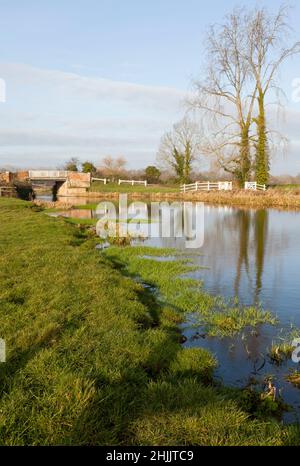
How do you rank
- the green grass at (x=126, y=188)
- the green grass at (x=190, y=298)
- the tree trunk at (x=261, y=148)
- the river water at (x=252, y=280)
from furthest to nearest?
the green grass at (x=126, y=188)
the tree trunk at (x=261, y=148)
the green grass at (x=190, y=298)
the river water at (x=252, y=280)

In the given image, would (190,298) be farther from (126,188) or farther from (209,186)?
(126,188)

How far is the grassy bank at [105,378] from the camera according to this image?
11.1 feet

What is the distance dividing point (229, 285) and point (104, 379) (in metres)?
6.22

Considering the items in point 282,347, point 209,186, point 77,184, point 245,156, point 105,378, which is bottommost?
point 282,347

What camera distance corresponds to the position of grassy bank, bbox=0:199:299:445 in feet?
11.1

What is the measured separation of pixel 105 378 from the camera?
14.0 feet

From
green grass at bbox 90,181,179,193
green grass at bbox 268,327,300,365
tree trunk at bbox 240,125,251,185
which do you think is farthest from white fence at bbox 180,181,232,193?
green grass at bbox 268,327,300,365

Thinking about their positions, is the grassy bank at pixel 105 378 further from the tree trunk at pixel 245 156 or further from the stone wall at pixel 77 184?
the stone wall at pixel 77 184

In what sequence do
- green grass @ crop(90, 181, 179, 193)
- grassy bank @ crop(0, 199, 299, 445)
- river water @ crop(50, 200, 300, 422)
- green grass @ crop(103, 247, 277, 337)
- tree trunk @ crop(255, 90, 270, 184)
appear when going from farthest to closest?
green grass @ crop(90, 181, 179, 193) < tree trunk @ crop(255, 90, 270, 184) < green grass @ crop(103, 247, 277, 337) < river water @ crop(50, 200, 300, 422) < grassy bank @ crop(0, 199, 299, 445)

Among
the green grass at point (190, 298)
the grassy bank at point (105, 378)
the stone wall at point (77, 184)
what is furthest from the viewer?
the stone wall at point (77, 184)

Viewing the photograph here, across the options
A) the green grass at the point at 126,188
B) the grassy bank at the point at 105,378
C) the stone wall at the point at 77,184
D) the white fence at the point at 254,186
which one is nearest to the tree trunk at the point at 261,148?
the white fence at the point at 254,186

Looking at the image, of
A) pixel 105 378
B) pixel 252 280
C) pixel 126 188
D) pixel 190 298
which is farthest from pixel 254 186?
pixel 105 378

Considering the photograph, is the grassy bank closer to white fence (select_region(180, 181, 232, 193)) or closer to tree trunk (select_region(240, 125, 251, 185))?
tree trunk (select_region(240, 125, 251, 185))
